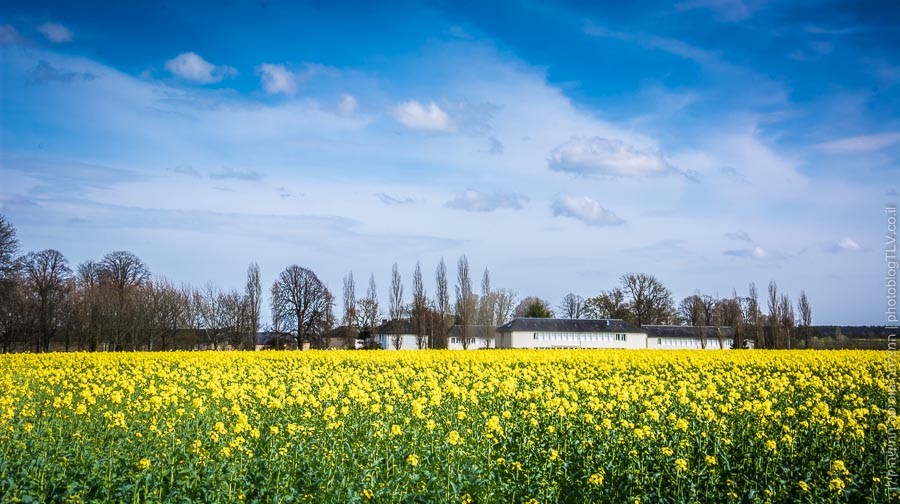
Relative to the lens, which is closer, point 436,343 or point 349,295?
point 436,343

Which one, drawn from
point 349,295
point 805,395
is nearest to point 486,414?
point 805,395

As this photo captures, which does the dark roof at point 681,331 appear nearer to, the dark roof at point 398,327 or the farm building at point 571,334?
the farm building at point 571,334

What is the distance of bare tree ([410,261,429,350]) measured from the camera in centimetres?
7206

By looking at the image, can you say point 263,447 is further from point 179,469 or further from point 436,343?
point 436,343

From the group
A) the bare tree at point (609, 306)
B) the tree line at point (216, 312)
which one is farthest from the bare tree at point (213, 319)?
the bare tree at point (609, 306)

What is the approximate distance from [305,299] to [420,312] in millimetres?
16038

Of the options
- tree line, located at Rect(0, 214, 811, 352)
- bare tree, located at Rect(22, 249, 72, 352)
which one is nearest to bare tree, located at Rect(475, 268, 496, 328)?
tree line, located at Rect(0, 214, 811, 352)

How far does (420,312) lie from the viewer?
73312 mm

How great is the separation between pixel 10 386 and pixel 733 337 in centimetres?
9513

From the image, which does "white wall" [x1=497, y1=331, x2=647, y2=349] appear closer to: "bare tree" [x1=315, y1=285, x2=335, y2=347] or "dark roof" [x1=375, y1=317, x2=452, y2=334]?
"dark roof" [x1=375, y1=317, x2=452, y2=334]

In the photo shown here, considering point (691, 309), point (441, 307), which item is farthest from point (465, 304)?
point (691, 309)

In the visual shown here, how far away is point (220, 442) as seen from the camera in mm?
10422

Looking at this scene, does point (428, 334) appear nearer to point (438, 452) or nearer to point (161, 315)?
point (161, 315)

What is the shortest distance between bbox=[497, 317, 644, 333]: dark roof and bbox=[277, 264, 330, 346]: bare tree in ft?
106
